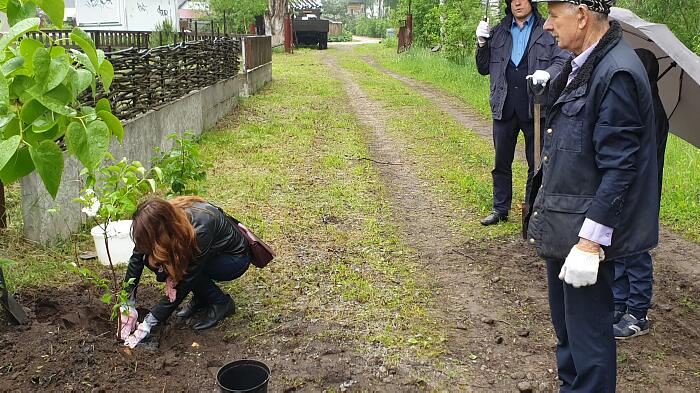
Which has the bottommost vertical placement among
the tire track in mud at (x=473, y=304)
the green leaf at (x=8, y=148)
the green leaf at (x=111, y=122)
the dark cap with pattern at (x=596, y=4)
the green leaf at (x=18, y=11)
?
the tire track in mud at (x=473, y=304)

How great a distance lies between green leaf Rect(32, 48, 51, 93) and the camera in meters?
2.02

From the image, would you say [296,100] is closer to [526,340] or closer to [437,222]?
[437,222]

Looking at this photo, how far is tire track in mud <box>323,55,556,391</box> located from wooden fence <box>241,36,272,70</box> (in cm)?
772

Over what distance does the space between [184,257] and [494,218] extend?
3141 mm

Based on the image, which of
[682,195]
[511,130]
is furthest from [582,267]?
[682,195]

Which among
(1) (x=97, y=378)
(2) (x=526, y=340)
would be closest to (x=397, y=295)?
(2) (x=526, y=340)

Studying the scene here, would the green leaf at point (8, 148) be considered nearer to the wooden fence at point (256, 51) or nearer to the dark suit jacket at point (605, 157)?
the dark suit jacket at point (605, 157)

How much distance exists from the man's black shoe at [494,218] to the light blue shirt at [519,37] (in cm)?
132

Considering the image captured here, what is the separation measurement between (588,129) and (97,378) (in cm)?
248

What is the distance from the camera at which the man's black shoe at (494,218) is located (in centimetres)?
579

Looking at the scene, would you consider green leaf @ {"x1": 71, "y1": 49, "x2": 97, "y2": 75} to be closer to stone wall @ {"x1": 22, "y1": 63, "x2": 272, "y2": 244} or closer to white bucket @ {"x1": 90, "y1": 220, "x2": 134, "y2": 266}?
stone wall @ {"x1": 22, "y1": 63, "x2": 272, "y2": 244}

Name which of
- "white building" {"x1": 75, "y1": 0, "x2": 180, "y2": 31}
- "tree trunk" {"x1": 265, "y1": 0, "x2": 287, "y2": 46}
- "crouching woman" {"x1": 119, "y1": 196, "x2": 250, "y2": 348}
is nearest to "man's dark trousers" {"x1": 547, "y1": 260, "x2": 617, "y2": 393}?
"crouching woman" {"x1": 119, "y1": 196, "x2": 250, "y2": 348}

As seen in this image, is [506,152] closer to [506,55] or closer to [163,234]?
[506,55]

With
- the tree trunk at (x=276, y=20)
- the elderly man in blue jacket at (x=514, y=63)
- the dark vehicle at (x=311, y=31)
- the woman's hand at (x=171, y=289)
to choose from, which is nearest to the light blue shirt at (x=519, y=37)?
the elderly man in blue jacket at (x=514, y=63)
